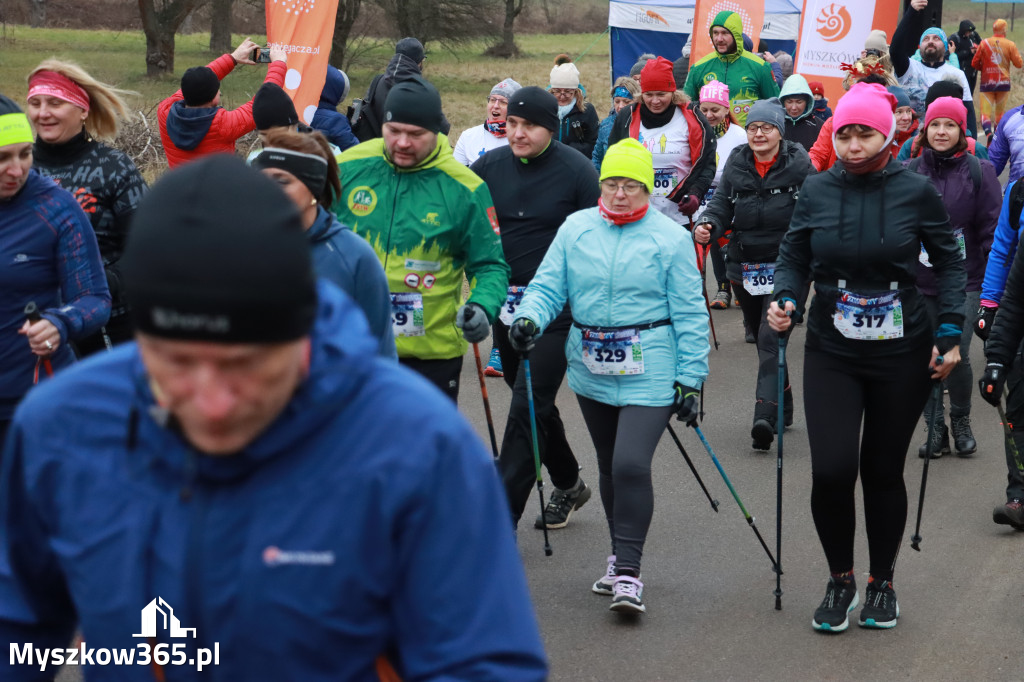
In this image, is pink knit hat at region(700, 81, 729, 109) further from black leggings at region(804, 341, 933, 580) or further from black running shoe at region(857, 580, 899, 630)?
black running shoe at region(857, 580, 899, 630)

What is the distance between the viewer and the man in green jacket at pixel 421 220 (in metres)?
5.44

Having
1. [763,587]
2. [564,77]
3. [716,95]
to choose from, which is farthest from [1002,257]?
[564,77]

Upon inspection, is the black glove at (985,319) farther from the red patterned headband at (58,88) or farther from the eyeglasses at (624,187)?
the red patterned headband at (58,88)

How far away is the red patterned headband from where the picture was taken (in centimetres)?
536

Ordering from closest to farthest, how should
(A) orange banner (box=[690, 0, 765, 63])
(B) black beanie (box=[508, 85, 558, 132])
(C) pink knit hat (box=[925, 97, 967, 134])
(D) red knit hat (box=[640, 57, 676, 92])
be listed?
1. (B) black beanie (box=[508, 85, 558, 132])
2. (C) pink knit hat (box=[925, 97, 967, 134])
3. (D) red knit hat (box=[640, 57, 676, 92])
4. (A) orange banner (box=[690, 0, 765, 63])

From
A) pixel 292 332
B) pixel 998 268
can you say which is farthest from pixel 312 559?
pixel 998 268

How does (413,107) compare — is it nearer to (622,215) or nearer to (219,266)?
(622,215)

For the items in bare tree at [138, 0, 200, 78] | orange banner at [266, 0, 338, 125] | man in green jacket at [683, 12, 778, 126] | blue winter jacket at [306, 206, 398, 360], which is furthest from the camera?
bare tree at [138, 0, 200, 78]

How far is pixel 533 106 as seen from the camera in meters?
6.61

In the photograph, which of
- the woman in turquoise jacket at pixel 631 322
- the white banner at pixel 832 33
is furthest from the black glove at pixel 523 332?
the white banner at pixel 832 33

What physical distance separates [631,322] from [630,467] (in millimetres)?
605

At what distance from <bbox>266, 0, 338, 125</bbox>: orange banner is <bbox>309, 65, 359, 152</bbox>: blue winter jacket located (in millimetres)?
122

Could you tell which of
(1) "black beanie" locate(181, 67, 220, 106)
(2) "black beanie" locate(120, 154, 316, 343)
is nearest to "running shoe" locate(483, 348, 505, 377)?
(1) "black beanie" locate(181, 67, 220, 106)

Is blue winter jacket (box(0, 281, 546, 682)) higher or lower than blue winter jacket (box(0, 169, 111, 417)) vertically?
higher
